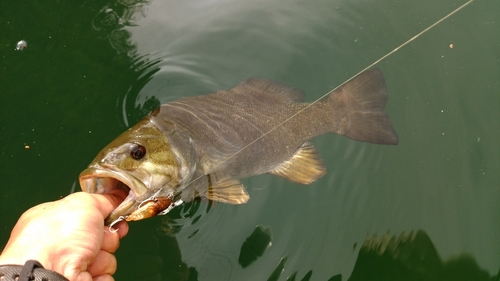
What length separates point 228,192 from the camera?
119 inches

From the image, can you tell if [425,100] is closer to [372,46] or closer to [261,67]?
[372,46]

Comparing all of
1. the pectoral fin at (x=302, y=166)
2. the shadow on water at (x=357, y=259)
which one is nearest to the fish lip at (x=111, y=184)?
the shadow on water at (x=357, y=259)

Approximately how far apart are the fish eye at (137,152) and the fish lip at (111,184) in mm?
127

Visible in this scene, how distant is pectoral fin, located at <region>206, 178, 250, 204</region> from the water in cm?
36

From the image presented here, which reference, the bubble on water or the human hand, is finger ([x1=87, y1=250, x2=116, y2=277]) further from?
the bubble on water

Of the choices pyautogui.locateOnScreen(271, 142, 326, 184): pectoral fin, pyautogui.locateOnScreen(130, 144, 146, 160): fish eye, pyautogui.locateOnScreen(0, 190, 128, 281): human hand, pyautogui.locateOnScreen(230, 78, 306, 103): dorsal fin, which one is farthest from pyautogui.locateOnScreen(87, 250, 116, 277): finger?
pyautogui.locateOnScreen(230, 78, 306, 103): dorsal fin

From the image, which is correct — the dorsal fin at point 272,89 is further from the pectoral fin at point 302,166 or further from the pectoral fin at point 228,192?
the pectoral fin at point 228,192

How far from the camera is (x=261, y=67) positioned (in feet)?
13.3

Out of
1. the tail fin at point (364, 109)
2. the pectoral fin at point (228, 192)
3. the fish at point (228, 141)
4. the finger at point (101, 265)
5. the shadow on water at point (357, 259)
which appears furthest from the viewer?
the tail fin at point (364, 109)

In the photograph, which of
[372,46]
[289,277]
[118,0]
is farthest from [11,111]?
[372,46]

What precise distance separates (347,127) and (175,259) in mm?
1774

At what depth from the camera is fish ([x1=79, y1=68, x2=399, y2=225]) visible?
2.42m

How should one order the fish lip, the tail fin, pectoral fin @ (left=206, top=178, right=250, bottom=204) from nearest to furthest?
1. the fish lip
2. pectoral fin @ (left=206, top=178, right=250, bottom=204)
3. the tail fin

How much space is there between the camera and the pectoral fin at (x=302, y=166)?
332 centimetres
